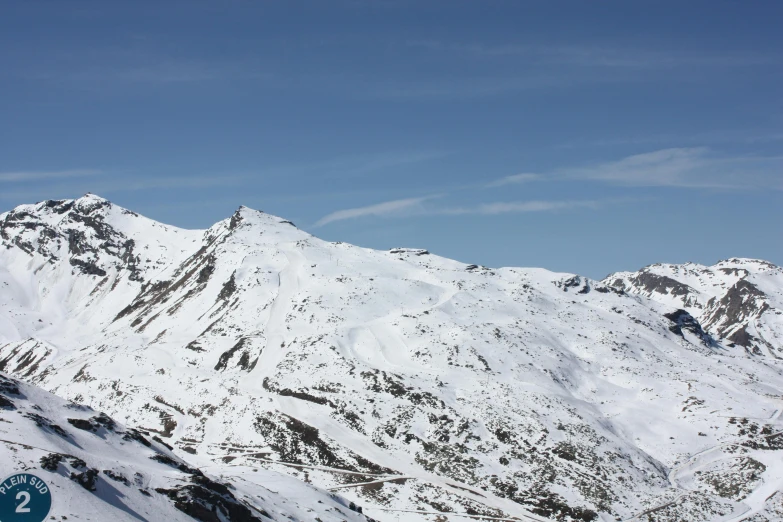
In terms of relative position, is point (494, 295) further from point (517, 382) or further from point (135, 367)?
point (135, 367)

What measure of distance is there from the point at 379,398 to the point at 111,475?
40348 millimetres

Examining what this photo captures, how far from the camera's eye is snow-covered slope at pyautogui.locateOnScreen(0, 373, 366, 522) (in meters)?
28.2

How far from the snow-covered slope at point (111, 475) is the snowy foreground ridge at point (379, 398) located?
0.54ft

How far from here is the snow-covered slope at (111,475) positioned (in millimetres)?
28172

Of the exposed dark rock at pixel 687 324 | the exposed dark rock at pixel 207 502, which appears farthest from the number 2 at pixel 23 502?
the exposed dark rock at pixel 687 324

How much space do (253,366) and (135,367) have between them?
645 inches

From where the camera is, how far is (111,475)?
31.2 metres

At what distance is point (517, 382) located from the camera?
7675 cm

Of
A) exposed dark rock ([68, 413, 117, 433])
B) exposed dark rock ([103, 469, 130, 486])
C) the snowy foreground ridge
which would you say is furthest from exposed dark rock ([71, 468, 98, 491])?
exposed dark rock ([68, 413, 117, 433])

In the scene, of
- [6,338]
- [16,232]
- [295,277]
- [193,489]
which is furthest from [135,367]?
[16,232]

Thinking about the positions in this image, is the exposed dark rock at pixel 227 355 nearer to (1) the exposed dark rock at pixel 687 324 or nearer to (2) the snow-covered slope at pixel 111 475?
(2) the snow-covered slope at pixel 111 475

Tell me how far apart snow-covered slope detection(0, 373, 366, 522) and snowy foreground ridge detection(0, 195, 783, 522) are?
0.16 meters

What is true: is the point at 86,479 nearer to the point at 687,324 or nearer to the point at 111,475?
the point at 111,475

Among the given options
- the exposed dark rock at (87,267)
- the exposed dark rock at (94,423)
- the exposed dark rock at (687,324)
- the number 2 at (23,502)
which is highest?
the exposed dark rock at (687,324)
